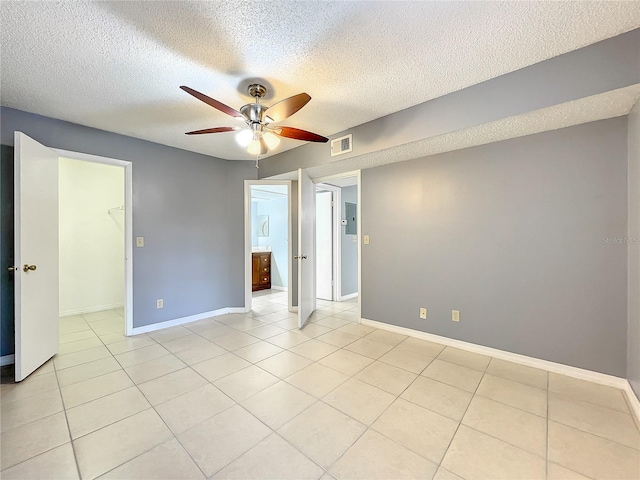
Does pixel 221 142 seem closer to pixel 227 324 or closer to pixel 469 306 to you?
pixel 227 324

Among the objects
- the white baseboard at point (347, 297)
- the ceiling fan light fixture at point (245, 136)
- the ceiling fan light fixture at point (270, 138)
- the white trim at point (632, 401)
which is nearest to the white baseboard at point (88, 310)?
the white baseboard at point (347, 297)

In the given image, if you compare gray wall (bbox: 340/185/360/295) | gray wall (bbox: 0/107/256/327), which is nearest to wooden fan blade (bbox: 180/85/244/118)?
gray wall (bbox: 0/107/256/327)

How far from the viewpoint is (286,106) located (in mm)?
1865

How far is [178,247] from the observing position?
3.57 metres

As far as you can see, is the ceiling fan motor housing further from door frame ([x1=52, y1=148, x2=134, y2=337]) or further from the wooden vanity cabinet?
the wooden vanity cabinet

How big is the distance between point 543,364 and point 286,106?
3031mm

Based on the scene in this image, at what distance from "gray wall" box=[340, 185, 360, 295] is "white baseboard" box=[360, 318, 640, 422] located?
181 cm

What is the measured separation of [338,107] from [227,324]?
9.79ft

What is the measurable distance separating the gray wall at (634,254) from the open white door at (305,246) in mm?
2884

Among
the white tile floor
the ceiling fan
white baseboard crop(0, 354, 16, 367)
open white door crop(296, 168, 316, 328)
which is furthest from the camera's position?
open white door crop(296, 168, 316, 328)

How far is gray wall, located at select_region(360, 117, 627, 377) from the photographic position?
2037 millimetres

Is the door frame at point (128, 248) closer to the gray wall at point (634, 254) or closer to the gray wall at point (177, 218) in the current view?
the gray wall at point (177, 218)

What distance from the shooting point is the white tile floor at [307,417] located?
1324 millimetres

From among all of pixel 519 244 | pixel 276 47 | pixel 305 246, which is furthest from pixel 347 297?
pixel 276 47
